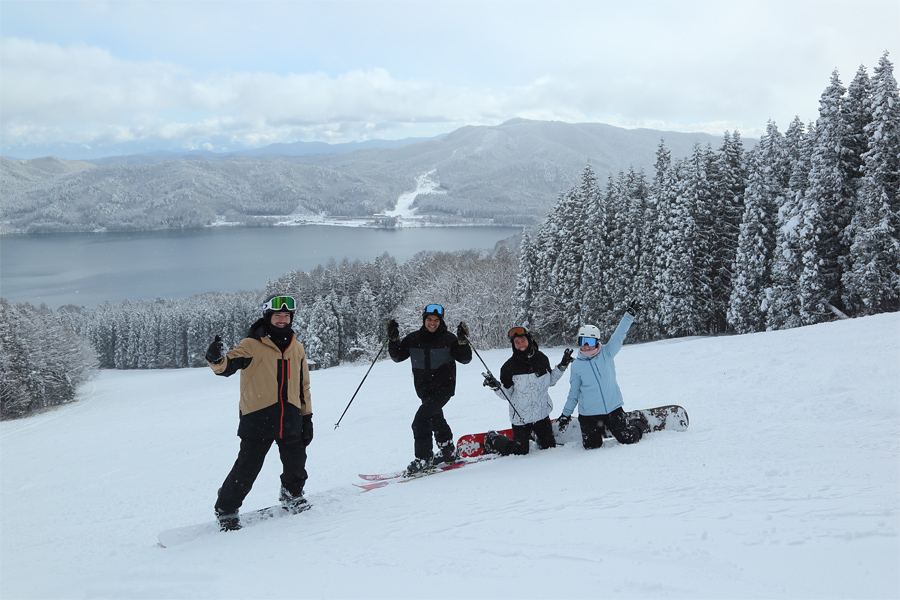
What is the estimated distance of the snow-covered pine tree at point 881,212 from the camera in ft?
63.8

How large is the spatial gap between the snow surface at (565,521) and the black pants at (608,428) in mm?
147

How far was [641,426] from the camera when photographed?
6289 millimetres

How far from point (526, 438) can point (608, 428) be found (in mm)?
997

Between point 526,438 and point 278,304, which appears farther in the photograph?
point 526,438

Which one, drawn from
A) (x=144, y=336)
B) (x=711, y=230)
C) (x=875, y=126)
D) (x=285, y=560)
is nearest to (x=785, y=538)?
(x=285, y=560)

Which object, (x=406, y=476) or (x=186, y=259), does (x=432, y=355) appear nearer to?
(x=406, y=476)

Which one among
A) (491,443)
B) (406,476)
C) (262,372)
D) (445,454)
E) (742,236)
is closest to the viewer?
(262,372)

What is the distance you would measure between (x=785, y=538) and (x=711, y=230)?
1081 inches

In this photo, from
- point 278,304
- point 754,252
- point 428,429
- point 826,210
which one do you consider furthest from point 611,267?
point 278,304

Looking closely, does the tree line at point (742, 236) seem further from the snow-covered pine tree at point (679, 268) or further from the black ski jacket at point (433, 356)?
the black ski jacket at point (433, 356)

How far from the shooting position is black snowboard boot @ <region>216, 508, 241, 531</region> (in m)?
4.66

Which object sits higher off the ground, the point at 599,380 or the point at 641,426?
the point at 599,380

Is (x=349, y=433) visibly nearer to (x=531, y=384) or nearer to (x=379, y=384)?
(x=531, y=384)

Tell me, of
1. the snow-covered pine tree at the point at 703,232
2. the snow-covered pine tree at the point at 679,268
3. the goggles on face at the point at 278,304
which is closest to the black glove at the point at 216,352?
the goggles on face at the point at 278,304
